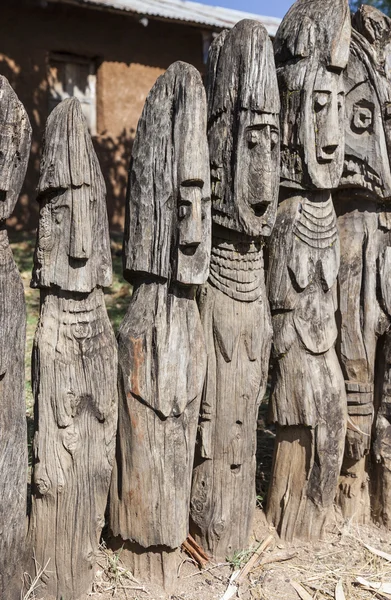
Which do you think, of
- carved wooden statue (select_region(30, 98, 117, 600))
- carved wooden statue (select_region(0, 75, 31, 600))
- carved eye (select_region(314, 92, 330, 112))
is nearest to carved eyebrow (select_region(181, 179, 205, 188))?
carved wooden statue (select_region(30, 98, 117, 600))

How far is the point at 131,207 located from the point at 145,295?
14.8 inches

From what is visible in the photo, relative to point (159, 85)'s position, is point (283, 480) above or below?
below

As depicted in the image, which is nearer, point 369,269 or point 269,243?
point 269,243

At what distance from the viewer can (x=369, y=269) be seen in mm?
3605

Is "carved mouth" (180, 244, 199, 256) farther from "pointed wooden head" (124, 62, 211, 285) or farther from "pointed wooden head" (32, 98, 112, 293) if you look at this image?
"pointed wooden head" (32, 98, 112, 293)

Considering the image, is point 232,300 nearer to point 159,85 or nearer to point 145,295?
point 145,295

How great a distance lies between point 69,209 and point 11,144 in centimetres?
35

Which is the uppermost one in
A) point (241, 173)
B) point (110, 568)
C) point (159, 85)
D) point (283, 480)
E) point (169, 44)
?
point (169, 44)

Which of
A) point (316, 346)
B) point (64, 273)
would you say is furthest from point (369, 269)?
point (64, 273)

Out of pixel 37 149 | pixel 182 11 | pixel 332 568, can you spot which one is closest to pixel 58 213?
pixel 332 568

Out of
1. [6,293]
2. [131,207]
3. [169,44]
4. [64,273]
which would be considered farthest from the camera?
[169,44]

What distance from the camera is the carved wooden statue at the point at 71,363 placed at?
2639mm

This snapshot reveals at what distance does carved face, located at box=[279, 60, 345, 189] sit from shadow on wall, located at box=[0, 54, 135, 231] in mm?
5553

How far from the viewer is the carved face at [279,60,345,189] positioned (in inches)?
124
